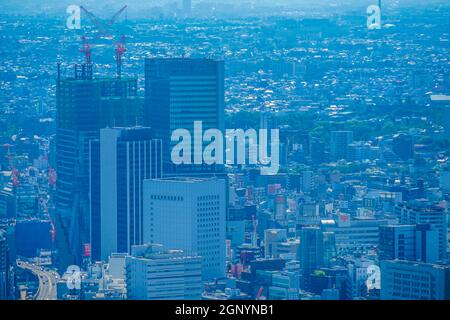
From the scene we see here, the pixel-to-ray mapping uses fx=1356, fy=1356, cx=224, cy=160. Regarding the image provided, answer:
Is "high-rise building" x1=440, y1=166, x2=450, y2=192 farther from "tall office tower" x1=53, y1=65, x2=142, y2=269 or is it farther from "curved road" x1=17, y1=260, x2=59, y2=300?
"curved road" x1=17, y1=260, x2=59, y2=300

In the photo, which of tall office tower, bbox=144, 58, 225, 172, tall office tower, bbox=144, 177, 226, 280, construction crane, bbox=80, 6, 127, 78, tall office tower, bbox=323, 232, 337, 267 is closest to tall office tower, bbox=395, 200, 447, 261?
tall office tower, bbox=323, 232, 337, 267

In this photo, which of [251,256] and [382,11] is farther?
[382,11]

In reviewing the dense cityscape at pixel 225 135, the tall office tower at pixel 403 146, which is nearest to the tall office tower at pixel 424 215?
the dense cityscape at pixel 225 135

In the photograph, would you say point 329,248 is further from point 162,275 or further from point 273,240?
point 162,275

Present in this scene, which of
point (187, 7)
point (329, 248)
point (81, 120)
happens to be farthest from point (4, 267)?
point (81, 120)

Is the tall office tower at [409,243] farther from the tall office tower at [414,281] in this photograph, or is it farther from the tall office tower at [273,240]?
the tall office tower at [273,240]

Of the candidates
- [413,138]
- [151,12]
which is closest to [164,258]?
[151,12]
